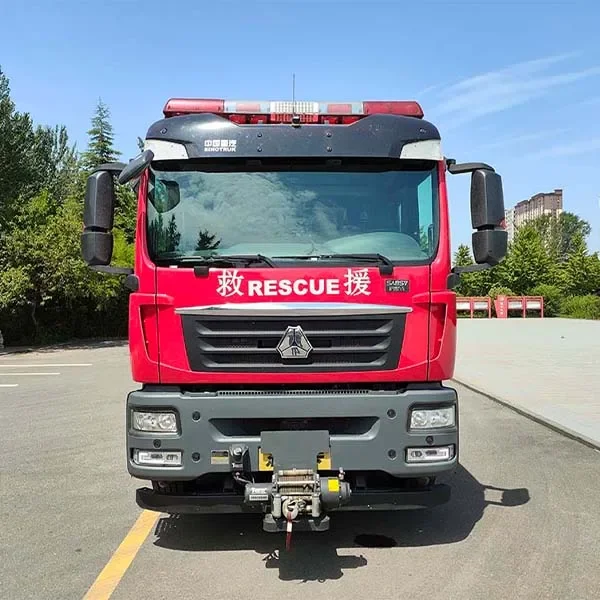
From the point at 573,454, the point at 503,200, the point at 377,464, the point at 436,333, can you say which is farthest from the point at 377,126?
the point at 573,454

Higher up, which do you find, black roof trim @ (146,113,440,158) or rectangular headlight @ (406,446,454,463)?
black roof trim @ (146,113,440,158)

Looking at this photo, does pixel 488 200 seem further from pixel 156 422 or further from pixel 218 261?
pixel 156 422

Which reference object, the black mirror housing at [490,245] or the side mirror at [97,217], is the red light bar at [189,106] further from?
the black mirror housing at [490,245]

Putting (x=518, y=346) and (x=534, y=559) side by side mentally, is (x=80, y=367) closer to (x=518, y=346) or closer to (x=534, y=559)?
(x=518, y=346)

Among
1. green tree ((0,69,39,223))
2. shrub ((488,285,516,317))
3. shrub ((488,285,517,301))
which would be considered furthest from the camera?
shrub ((488,285,517,301))

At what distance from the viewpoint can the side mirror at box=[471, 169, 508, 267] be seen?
4.84m

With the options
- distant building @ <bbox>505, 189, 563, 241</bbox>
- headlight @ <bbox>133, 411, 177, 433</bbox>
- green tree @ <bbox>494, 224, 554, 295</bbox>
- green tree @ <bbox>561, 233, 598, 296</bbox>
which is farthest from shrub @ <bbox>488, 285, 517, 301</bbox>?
distant building @ <bbox>505, 189, 563, 241</bbox>

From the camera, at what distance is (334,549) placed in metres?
4.85

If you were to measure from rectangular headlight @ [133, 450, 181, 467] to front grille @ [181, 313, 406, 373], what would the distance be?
58cm

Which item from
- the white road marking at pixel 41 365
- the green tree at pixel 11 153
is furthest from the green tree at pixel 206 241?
the green tree at pixel 11 153

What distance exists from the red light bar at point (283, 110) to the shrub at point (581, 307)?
136 feet

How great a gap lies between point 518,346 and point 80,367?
45.3 feet

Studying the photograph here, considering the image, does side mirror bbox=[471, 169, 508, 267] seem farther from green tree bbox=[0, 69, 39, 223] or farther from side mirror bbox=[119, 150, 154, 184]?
green tree bbox=[0, 69, 39, 223]

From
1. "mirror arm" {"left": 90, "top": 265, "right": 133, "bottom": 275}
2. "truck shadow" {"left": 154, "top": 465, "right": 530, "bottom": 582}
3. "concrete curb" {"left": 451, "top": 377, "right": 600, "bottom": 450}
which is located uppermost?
"mirror arm" {"left": 90, "top": 265, "right": 133, "bottom": 275}
